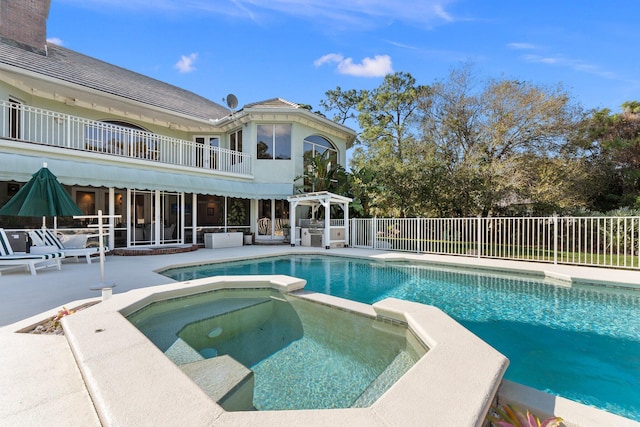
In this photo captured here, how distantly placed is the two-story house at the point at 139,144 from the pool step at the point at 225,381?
1502cm

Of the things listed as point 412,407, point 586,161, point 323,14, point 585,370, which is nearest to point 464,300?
point 585,370

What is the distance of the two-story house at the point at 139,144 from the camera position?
50.6 feet

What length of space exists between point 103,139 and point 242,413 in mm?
21747

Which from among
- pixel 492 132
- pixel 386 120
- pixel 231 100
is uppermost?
pixel 386 120

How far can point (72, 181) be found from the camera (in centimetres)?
1459

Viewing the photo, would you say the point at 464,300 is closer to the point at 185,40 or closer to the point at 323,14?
the point at 323,14

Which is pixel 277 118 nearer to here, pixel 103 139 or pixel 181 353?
pixel 103 139

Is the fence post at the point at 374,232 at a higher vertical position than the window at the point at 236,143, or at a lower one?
lower

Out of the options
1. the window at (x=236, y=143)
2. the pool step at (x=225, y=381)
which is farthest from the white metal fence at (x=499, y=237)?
the pool step at (x=225, y=381)

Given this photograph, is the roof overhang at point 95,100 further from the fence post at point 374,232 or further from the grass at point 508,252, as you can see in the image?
the grass at point 508,252

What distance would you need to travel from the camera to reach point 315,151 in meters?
26.2

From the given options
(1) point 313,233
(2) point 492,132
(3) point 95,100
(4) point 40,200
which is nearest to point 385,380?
(4) point 40,200

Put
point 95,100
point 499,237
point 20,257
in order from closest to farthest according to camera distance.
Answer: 1. point 20,257
2. point 499,237
3. point 95,100

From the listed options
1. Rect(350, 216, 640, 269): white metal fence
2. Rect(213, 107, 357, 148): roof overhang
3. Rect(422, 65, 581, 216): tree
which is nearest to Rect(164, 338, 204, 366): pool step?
Rect(350, 216, 640, 269): white metal fence
